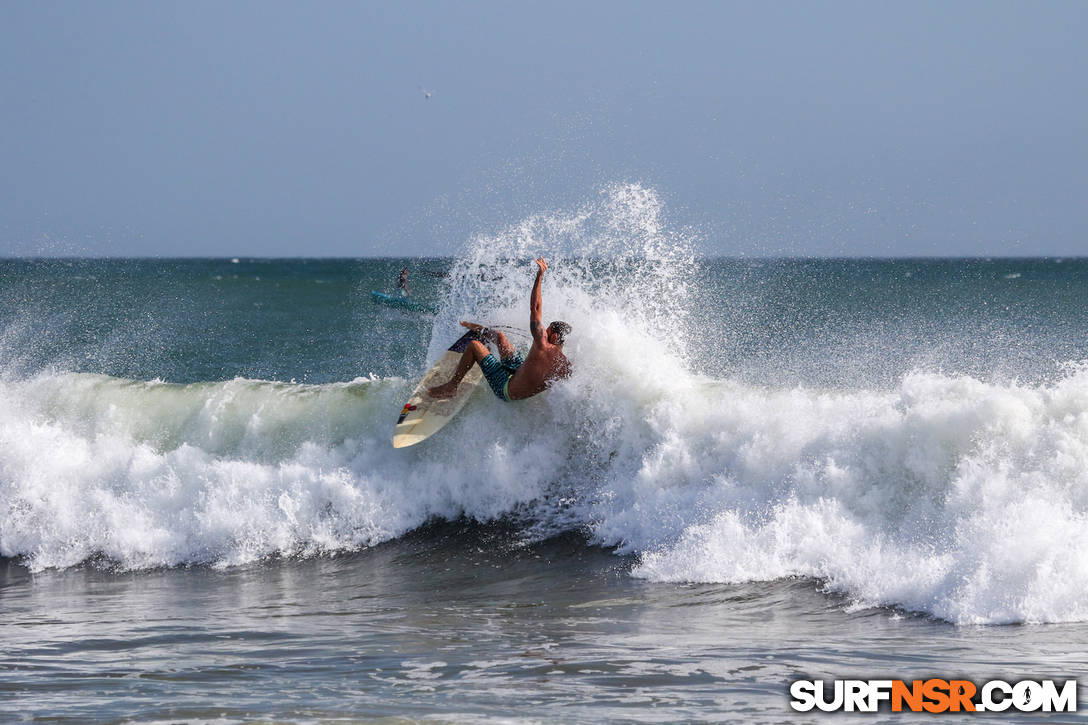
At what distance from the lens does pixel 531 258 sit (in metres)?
11.8

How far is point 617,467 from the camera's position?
10.6 meters

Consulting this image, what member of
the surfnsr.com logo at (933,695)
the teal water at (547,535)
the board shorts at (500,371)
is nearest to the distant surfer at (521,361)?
the board shorts at (500,371)

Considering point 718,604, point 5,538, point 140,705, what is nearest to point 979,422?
point 718,604

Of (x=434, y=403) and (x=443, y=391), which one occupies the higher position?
(x=443, y=391)

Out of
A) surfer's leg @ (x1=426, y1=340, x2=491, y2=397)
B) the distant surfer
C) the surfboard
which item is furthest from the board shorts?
the surfboard

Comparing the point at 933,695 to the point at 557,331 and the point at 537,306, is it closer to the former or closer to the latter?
the point at 537,306

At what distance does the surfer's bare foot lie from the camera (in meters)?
11.4

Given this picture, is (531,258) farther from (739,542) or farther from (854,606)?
(854,606)

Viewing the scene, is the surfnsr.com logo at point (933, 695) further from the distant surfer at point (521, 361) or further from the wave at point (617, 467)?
the distant surfer at point (521, 361)

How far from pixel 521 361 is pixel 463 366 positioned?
650 mm

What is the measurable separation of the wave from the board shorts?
17.2 inches

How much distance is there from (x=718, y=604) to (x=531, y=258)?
5.17 metres

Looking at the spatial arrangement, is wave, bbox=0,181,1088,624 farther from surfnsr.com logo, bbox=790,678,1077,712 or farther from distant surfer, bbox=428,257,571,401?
surfnsr.com logo, bbox=790,678,1077,712

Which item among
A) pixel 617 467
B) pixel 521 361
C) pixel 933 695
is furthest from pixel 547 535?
A: pixel 933 695
